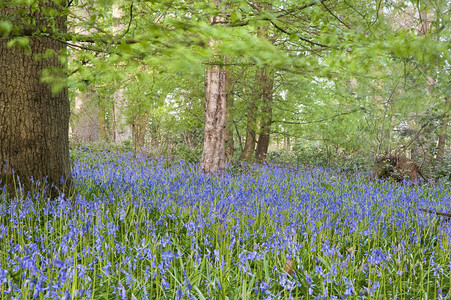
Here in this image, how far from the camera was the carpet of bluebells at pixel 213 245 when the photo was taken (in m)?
2.19

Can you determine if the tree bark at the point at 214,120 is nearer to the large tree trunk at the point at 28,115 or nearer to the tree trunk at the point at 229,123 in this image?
the tree trunk at the point at 229,123

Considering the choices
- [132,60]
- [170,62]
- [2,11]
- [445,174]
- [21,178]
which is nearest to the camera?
[170,62]

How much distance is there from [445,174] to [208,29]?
10.3m

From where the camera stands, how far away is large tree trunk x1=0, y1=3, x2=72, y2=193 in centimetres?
370

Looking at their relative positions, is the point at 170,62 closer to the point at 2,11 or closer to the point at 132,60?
the point at 132,60

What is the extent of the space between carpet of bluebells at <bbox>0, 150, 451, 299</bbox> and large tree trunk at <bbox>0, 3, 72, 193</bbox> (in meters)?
0.31

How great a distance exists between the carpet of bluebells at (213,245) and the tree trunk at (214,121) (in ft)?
3.33

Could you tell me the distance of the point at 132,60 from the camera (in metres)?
2.37

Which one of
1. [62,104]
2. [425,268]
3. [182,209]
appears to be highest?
[62,104]

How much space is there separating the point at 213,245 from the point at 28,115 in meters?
2.37

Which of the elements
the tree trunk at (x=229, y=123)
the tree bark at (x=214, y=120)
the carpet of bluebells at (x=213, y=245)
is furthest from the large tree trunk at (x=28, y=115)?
the tree trunk at (x=229, y=123)

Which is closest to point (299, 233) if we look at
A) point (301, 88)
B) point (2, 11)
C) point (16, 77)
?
point (16, 77)

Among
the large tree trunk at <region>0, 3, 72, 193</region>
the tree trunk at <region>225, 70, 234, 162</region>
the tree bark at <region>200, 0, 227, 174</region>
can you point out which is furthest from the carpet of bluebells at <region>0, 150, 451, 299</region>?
the tree trunk at <region>225, 70, 234, 162</region>

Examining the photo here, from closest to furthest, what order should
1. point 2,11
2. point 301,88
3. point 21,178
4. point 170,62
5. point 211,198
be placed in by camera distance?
point 170,62, point 2,11, point 21,178, point 211,198, point 301,88
